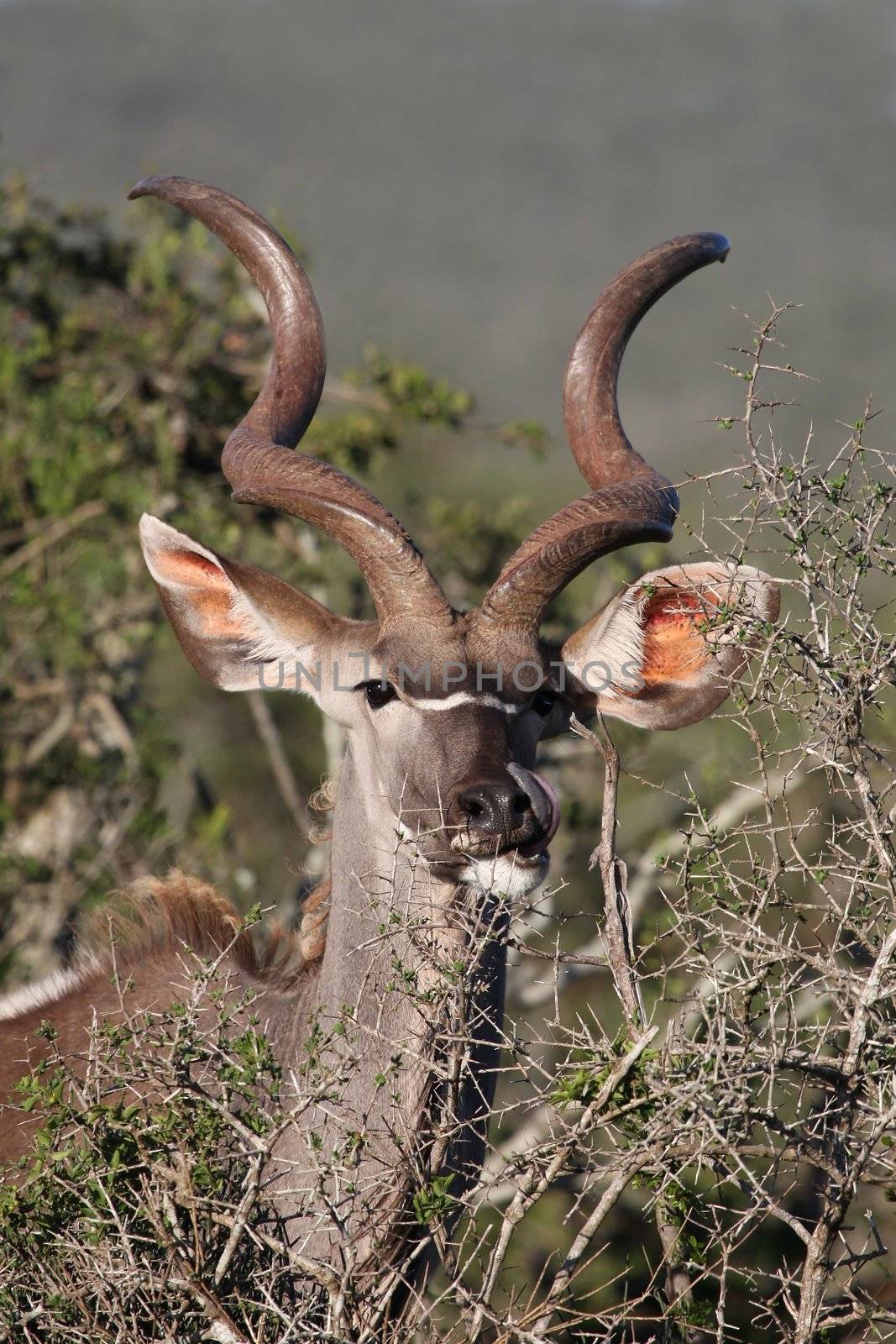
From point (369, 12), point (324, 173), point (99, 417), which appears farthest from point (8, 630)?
point (369, 12)

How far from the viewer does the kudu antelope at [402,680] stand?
3.32 metres

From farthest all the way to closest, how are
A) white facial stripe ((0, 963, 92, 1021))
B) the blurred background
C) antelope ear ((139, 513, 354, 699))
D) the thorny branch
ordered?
the blurred background → white facial stripe ((0, 963, 92, 1021)) → antelope ear ((139, 513, 354, 699)) → the thorny branch

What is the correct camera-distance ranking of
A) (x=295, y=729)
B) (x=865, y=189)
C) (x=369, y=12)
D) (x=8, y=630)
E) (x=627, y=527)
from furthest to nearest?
(x=369, y=12)
(x=865, y=189)
(x=295, y=729)
(x=8, y=630)
(x=627, y=527)

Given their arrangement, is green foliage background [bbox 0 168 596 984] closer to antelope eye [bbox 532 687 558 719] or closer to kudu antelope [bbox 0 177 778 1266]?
kudu antelope [bbox 0 177 778 1266]

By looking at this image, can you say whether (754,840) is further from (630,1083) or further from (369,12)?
(369,12)

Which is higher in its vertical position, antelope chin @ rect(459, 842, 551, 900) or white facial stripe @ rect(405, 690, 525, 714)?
white facial stripe @ rect(405, 690, 525, 714)

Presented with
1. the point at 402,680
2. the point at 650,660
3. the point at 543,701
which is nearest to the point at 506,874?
the point at 402,680

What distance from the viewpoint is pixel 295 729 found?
1092 centimetres

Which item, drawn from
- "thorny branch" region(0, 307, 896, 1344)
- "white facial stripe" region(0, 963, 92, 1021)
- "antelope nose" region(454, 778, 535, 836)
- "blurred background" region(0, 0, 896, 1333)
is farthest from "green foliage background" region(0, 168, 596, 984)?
"thorny branch" region(0, 307, 896, 1344)

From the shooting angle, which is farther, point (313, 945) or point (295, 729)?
point (295, 729)

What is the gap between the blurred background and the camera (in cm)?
712

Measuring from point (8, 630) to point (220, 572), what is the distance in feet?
11.1

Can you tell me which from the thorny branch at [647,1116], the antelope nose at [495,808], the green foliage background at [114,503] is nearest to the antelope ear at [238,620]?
the antelope nose at [495,808]

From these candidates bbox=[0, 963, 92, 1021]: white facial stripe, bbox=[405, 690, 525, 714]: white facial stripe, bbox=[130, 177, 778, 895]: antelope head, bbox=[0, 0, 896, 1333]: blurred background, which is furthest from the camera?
bbox=[0, 0, 896, 1333]: blurred background
